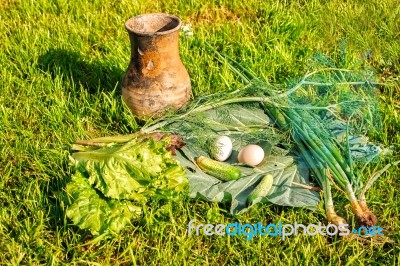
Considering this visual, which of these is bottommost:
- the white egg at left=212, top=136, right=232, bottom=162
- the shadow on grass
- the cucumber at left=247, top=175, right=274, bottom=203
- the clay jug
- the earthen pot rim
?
the cucumber at left=247, top=175, right=274, bottom=203

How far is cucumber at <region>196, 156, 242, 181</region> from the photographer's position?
11.1 ft

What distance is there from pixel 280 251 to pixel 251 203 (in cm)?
34

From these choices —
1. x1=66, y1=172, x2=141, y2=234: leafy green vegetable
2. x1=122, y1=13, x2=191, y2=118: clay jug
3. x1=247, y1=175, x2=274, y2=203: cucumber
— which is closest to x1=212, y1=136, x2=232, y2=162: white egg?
x1=247, y1=175, x2=274, y2=203: cucumber

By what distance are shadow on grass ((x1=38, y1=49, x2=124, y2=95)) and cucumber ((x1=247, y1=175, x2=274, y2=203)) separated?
5.16 ft

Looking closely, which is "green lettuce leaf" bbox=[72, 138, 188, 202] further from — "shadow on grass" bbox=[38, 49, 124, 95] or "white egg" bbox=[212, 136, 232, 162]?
"shadow on grass" bbox=[38, 49, 124, 95]

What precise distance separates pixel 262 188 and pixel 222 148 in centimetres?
44

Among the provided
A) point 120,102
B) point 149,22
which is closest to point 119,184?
point 120,102

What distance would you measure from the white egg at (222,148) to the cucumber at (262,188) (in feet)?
1.11

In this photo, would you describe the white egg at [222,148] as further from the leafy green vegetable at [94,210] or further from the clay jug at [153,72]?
the leafy green vegetable at [94,210]

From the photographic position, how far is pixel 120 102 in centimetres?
412

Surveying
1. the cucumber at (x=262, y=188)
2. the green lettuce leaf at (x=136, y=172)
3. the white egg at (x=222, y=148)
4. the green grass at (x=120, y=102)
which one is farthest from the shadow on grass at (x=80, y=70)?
the cucumber at (x=262, y=188)

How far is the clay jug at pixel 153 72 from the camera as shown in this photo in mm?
3744

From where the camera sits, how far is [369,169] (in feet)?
11.5

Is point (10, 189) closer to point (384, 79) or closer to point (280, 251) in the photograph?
point (280, 251)
